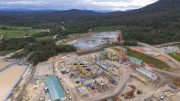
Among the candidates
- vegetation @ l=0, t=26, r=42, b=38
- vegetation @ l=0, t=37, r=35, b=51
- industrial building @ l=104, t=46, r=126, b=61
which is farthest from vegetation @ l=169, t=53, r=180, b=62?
vegetation @ l=0, t=26, r=42, b=38

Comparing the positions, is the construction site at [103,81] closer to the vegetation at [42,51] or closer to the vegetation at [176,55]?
the vegetation at [42,51]

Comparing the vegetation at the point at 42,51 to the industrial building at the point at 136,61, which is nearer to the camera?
the industrial building at the point at 136,61

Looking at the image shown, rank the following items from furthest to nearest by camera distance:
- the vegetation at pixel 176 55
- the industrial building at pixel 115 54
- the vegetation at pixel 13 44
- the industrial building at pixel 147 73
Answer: the vegetation at pixel 13 44
the industrial building at pixel 115 54
the vegetation at pixel 176 55
the industrial building at pixel 147 73

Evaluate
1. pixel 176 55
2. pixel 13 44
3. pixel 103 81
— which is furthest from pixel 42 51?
pixel 176 55

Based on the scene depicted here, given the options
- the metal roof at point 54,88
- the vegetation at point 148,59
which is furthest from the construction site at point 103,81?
the vegetation at point 148,59

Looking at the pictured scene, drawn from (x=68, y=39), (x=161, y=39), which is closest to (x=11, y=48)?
(x=68, y=39)

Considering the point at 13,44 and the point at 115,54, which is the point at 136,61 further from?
the point at 13,44

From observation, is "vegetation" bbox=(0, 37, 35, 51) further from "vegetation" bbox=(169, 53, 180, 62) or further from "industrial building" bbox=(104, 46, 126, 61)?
"vegetation" bbox=(169, 53, 180, 62)

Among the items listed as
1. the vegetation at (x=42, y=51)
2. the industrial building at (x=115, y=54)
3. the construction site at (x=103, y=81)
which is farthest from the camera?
the vegetation at (x=42, y=51)

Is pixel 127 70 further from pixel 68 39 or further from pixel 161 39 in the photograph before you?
pixel 68 39
